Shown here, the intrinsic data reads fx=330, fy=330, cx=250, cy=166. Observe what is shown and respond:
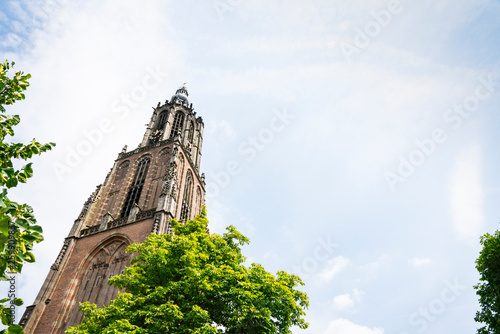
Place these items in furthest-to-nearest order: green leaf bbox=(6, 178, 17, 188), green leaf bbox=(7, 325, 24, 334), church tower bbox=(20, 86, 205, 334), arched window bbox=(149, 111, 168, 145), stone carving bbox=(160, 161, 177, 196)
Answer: arched window bbox=(149, 111, 168, 145) → stone carving bbox=(160, 161, 177, 196) → church tower bbox=(20, 86, 205, 334) → green leaf bbox=(6, 178, 17, 188) → green leaf bbox=(7, 325, 24, 334)

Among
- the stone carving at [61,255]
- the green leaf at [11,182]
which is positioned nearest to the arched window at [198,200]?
the stone carving at [61,255]

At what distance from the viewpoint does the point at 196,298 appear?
35.3 feet

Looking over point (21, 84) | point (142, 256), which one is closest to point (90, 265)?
point (142, 256)

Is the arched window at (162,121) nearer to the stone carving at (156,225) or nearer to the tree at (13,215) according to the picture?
the stone carving at (156,225)

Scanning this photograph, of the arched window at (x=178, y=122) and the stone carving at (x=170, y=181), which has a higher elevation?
the arched window at (x=178, y=122)

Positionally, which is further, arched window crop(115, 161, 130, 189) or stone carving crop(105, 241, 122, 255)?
arched window crop(115, 161, 130, 189)

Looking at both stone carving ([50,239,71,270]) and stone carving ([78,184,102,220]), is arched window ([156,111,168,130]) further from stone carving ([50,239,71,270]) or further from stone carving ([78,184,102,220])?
stone carving ([50,239,71,270])

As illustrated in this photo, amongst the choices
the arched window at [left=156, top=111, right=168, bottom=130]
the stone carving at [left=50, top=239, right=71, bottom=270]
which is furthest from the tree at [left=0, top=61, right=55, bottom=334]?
the arched window at [left=156, top=111, right=168, bottom=130]

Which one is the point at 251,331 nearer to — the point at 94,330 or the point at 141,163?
the point at 94,330

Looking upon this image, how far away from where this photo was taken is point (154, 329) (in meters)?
9.66

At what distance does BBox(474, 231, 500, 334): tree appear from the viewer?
42.6ft

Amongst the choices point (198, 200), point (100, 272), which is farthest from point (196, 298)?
point (198, 200)

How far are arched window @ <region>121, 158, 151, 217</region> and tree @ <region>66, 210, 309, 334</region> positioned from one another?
16.8m

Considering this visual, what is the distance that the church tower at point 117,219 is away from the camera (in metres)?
21.5
